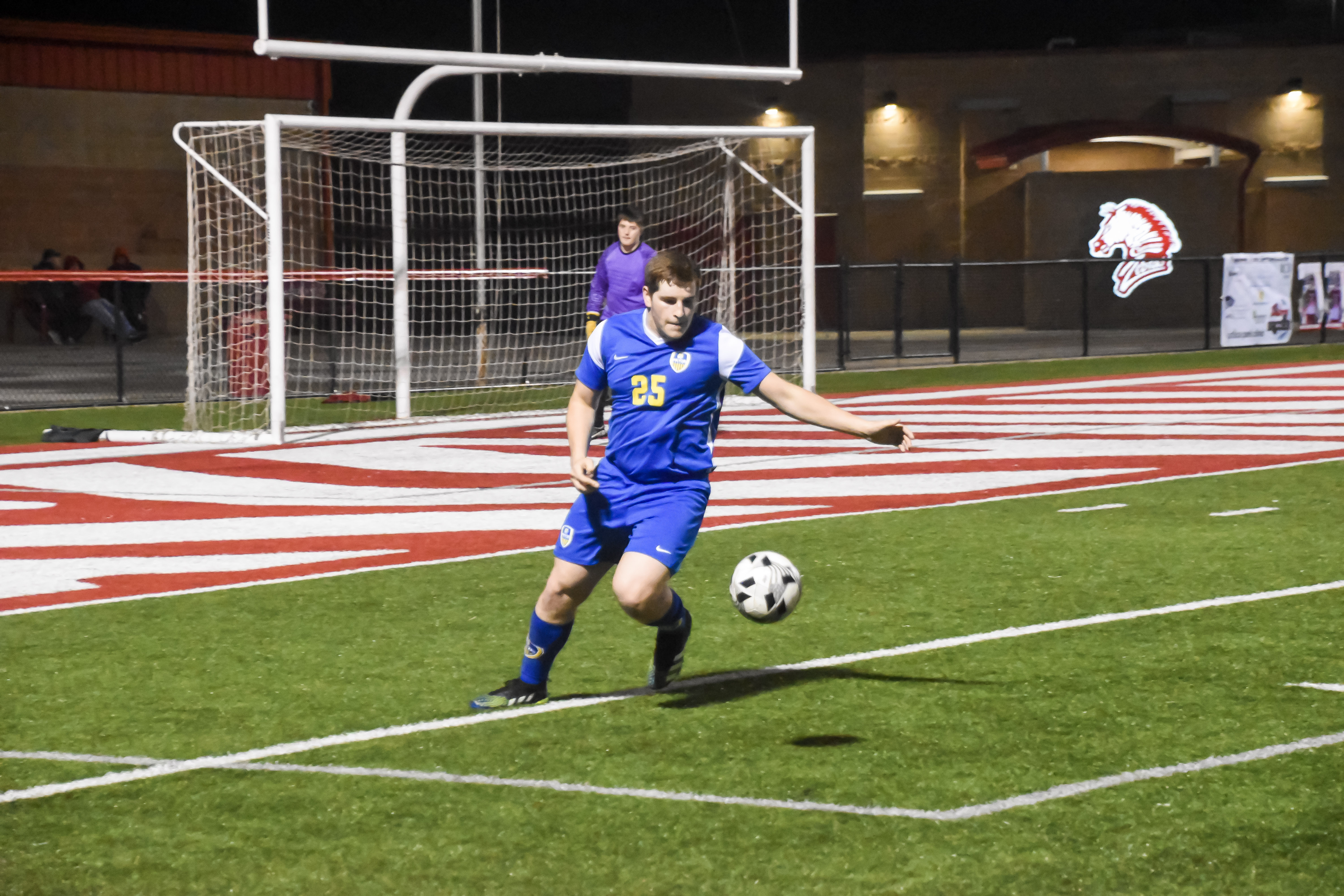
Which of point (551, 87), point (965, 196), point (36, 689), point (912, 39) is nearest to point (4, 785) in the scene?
point (36, 689)

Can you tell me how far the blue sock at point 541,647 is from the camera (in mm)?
6547

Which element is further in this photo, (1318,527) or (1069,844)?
(1318,527)

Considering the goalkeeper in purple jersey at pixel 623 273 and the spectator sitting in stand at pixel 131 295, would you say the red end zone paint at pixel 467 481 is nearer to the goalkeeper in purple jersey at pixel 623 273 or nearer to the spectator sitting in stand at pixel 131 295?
the goalkeeper in purple jersey at pixel 623 273

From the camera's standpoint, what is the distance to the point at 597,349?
21.6 feet

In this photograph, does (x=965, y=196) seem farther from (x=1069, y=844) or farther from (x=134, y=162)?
(x=1069, y=844)

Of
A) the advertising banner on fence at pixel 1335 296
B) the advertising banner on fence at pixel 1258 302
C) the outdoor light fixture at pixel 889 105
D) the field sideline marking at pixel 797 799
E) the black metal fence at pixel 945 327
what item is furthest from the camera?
the outdoor light fixture at pixel 889 105

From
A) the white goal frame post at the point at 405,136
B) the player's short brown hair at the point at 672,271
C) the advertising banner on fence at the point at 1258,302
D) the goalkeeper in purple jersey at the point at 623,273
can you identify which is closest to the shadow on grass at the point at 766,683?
the player's short brown hair at the point at 672,271

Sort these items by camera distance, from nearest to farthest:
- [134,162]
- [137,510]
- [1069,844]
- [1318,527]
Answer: [1069,844], [1318,527], [137,510], [134,162]

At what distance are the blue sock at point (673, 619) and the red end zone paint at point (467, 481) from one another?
3.27 meters

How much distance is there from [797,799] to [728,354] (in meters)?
1.80

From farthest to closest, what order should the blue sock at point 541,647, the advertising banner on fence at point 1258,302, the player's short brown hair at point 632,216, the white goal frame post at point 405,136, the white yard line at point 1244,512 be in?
the advertising banner on fence at point 1258,302 < the white goal frame post at point 405,136 < the player's short brown hair at point 632,216 < the white yard line at point 1244,512 < the blue sock at point 541,647

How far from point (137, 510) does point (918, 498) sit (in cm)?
492

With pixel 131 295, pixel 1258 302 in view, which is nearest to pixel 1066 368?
pixel 1258 302

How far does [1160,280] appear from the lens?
130 ft
